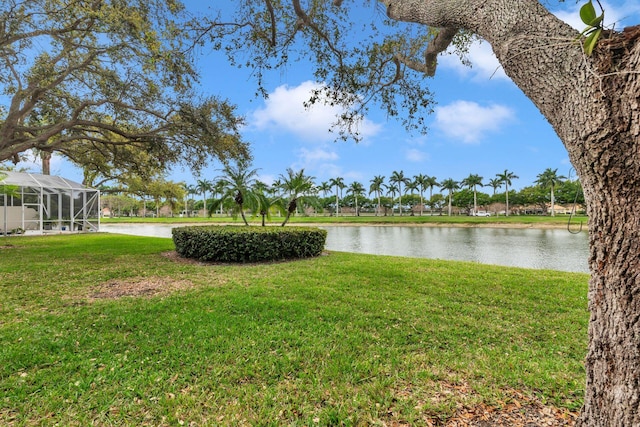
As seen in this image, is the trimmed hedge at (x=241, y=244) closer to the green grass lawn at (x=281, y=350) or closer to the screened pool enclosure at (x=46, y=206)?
the green grass lawn at (x=281, y=350)

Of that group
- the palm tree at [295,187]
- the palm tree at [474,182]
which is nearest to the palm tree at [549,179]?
the palm tree at [474,182]

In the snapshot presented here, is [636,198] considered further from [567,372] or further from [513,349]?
[513,349]

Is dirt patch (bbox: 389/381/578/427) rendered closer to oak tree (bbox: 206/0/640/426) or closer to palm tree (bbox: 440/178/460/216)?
oak tree (bbox: 206/0/640/426)

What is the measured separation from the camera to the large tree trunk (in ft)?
4.17

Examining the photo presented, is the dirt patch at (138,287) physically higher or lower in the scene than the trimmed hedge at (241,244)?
lower

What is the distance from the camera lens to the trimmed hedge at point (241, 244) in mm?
8781

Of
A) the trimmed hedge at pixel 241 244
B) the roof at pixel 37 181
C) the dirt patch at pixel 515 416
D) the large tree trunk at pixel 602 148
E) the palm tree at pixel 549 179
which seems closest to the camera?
the large tree trunk at pixel 602 148

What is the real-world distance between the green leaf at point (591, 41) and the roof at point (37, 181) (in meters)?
22.8

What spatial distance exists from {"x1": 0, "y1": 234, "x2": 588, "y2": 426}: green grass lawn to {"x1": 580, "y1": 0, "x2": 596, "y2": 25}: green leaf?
244 cm

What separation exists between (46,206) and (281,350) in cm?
2320

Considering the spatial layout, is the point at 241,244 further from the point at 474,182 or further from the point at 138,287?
the point at 474,182

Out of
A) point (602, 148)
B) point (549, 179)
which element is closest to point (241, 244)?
point (602, 148)

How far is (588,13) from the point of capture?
131 centimetres

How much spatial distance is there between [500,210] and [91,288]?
86.5 metres
